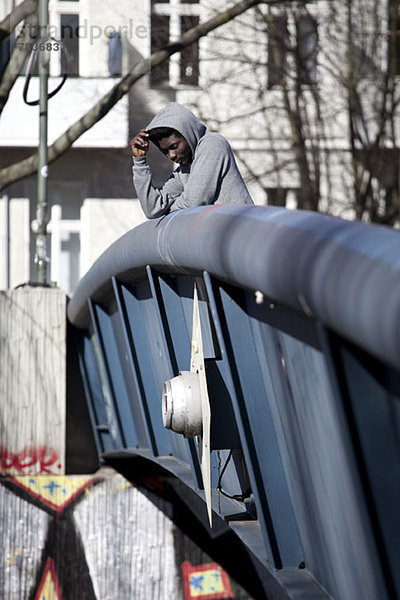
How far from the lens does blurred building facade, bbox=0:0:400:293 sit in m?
20.9

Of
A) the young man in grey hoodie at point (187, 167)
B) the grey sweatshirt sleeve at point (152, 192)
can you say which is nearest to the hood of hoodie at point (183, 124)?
the young man in grey hoodie at point (187, 167)

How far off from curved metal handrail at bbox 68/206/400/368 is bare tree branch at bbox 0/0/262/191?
424 inches

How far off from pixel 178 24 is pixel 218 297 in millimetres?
17331

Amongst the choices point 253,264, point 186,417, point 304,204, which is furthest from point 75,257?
point 253,264

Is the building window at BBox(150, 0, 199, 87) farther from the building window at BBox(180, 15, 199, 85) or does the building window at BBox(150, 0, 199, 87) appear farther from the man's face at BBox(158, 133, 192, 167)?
the man's face at BBox(158, 133, 192, 167)

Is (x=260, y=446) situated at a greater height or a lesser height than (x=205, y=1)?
lesser

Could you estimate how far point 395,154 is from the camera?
21.9 metres

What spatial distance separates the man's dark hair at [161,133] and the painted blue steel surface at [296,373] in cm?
41

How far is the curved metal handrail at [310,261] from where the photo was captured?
226 cm

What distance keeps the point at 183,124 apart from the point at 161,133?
0.20 metres

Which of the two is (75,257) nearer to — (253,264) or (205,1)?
(205,1)

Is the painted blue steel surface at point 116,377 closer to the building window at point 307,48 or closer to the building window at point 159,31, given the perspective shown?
the building window at point 159,31

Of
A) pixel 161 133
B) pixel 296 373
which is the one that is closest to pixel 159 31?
pixel 161 133

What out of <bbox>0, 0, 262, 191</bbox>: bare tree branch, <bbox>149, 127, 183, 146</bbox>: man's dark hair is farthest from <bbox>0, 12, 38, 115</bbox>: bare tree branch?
<bbox>149, 127, 183, 146</bbox>: man's dark hair
